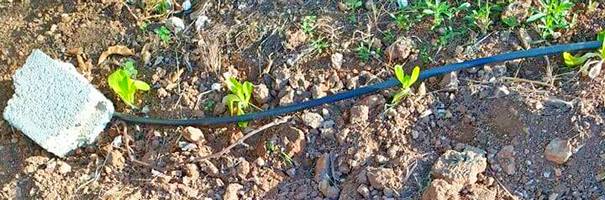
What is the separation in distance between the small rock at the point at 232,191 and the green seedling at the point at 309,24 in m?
0.51

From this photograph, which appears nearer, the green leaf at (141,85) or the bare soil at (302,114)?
the bare soil at (302,114)

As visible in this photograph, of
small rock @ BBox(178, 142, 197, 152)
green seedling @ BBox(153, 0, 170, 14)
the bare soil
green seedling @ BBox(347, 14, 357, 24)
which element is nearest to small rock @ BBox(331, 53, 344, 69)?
the bare soil

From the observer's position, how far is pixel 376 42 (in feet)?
8.46

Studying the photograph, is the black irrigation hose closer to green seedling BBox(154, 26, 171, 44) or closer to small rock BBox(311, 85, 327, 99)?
small rock BBox(311, 85, 327, 99)

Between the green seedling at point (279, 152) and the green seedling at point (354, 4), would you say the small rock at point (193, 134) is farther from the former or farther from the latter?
the green seedling at point (354, 4)

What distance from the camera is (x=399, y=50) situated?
2.53 m

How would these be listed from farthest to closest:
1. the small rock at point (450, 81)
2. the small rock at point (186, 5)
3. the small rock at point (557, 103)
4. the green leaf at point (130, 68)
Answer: the small rock at point (186, 5), the green leaf at point (130, 68), the small rock at point (450, 81), the small rock at point (557, 103)

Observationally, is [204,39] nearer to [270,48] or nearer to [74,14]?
[270,48]

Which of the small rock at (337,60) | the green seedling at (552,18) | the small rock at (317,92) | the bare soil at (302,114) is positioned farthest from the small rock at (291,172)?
the green seedling at (552,18)

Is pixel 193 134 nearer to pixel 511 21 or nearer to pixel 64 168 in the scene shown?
pixel 64 168

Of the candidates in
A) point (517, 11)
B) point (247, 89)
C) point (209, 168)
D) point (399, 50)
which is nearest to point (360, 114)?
point (399, 50)

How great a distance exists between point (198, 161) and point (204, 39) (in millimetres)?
394

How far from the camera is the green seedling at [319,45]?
259 cm

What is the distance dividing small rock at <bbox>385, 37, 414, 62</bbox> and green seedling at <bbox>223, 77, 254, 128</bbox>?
403 mm
